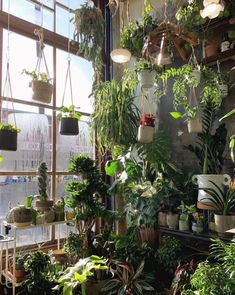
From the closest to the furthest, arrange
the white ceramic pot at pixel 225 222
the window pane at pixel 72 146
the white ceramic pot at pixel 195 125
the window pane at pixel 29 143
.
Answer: the white ceramic pot at pixel 225 222, the white ceramic pot at pixel 195 125, the window pane at pixel 29 143, the window pane at pixel 72 146

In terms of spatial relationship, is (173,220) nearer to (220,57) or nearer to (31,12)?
(220,57)

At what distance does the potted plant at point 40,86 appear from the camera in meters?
2.63

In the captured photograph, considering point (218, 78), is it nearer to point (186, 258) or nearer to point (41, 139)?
point (186, 258)

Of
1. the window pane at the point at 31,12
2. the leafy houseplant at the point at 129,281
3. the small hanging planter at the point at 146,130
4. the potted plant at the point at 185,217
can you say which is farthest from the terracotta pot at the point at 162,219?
the window pane at the point at 31,12

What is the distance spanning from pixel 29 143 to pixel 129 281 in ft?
5.94

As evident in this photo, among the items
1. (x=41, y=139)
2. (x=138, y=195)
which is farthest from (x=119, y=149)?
(x=41, y=139)

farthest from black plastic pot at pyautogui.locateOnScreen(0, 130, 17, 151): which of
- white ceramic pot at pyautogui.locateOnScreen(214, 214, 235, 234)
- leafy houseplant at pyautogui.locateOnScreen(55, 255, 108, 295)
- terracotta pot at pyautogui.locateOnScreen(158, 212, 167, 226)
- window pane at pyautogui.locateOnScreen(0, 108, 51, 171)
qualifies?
white ceramic pot at pyautogui.locateOnScreen(214, 214, 235, 234)

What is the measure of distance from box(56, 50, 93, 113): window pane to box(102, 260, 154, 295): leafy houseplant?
201 cm

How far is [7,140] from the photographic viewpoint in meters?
2.48

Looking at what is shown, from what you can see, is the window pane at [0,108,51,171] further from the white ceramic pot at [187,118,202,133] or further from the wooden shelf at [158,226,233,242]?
the white ceramic pot at [187,118,202,133]

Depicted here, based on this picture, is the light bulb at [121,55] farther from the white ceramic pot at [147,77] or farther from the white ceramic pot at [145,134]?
the white ceramic pot at [145,134]

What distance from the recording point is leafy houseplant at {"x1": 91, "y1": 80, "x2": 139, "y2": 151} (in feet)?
10.1

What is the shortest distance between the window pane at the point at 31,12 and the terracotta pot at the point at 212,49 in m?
1.90

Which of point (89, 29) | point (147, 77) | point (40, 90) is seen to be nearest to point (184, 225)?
point (147, 77)
